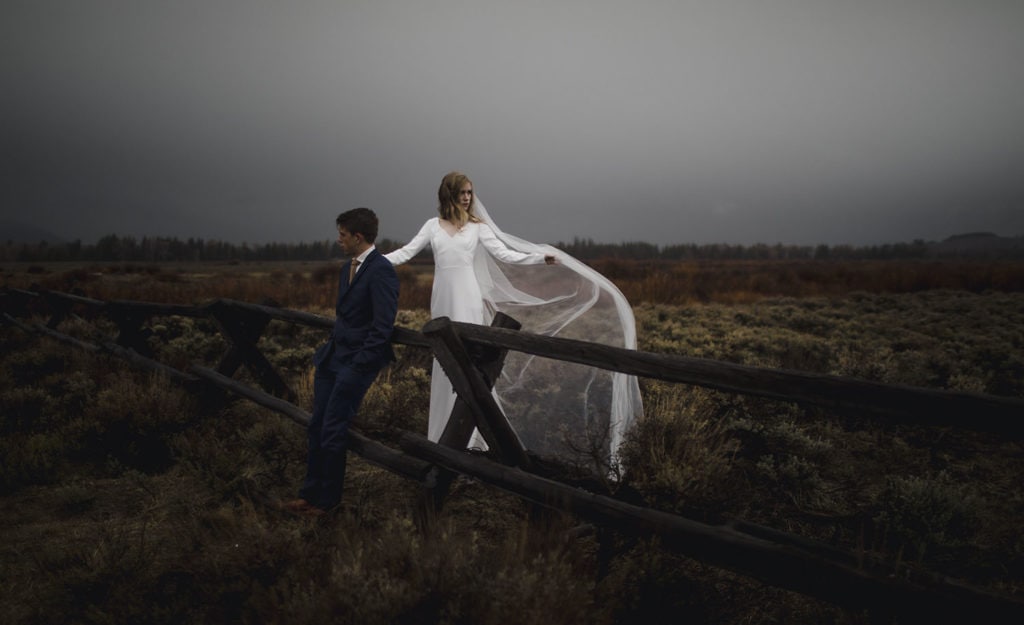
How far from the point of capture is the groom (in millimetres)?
3285

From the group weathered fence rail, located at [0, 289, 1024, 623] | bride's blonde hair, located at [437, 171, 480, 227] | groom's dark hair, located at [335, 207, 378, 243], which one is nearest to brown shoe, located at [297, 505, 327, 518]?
weathered fence rail, located at [0, 289, 1024, 623]

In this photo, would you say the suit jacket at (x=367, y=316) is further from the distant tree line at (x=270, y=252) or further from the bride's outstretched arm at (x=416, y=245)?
the distant tree line at (x=270, y=252)

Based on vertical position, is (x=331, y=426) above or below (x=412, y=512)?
above

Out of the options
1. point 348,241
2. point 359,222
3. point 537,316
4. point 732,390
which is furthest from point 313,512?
point 732,390

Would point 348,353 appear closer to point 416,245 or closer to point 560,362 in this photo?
point 416,245

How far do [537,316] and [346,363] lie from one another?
194 centimetres

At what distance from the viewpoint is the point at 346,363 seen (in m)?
3.45

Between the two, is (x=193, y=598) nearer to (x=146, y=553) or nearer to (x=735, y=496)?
(x=146, y=553)

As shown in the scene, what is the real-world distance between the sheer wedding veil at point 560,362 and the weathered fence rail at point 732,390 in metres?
1.19

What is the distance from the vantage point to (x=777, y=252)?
15838 centimetres

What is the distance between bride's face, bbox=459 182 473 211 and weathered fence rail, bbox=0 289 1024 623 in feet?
4.53

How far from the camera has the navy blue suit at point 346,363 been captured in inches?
129

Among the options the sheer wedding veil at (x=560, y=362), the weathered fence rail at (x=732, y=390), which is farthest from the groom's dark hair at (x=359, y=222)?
the sheer wedding veil at (x=560, y=362)

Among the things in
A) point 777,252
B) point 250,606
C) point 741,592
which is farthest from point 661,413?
point 777,252
